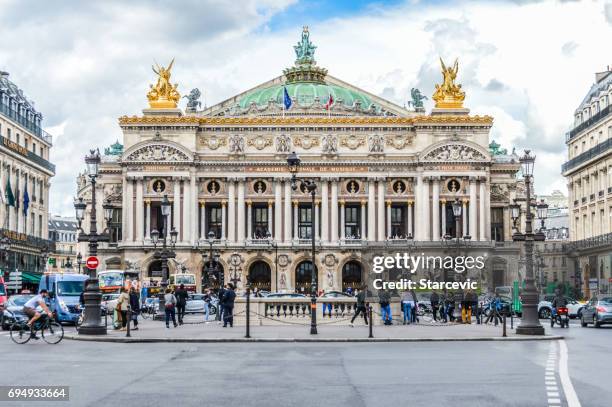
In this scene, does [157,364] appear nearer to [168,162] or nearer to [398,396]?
[398,396]

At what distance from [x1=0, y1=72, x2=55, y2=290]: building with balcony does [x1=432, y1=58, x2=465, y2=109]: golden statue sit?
40743mm

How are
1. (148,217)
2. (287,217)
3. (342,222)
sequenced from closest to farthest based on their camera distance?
(148,217), (287,217), (342,222)

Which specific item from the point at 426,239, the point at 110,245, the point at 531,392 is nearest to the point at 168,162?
the point at 110,245

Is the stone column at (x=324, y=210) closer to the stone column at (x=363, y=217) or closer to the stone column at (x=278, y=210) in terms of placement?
the stone column at (x=363, y=217)

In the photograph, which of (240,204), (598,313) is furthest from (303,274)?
(598,313)

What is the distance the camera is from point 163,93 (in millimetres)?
110375

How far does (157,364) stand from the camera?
27.1 m

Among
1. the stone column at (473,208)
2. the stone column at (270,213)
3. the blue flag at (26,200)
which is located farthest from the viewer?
the stone column at (270,213)

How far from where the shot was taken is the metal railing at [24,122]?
88.1m

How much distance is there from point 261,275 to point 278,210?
7.04 m

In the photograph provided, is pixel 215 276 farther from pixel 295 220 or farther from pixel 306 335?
pixel 306 335

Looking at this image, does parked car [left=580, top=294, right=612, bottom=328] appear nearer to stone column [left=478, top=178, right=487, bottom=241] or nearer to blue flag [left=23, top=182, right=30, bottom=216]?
stone column [left=478, top=178, right=487, bottom=241]

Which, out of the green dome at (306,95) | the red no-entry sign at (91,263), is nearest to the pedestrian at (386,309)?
the red no-entry sign at (91,263)

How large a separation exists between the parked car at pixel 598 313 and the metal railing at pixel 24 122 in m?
53.6
